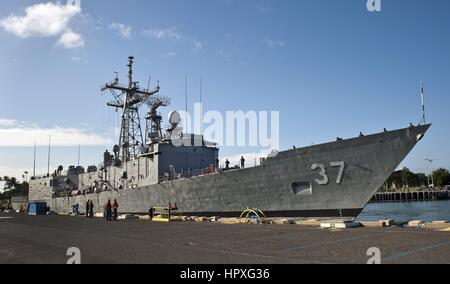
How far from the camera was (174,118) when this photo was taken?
2980 cm

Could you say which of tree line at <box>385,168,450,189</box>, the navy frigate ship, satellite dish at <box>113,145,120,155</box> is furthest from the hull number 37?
tree line at <box>385,168,450,189</box>

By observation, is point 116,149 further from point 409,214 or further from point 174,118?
point 409,214

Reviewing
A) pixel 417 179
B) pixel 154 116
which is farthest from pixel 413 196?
pixel 154 116

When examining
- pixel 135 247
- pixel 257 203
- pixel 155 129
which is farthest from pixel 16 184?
pixel 135 247

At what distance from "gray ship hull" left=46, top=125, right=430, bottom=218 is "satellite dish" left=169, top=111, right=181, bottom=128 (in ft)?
23.5

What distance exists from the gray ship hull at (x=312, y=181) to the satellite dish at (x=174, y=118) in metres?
7.15

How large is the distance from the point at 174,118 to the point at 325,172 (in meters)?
14.6

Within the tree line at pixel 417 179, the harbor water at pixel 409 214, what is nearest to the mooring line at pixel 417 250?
the harbor water at pixel 409 214

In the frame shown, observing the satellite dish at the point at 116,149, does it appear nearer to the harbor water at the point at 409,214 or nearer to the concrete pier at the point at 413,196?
the harbor water at the point at 409,214

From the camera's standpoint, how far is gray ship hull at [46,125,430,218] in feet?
56.4

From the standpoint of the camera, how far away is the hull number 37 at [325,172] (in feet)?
59.0

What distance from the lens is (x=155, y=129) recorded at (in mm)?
33656

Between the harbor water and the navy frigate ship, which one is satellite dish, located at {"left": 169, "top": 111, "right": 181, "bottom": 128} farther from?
the harbor water
